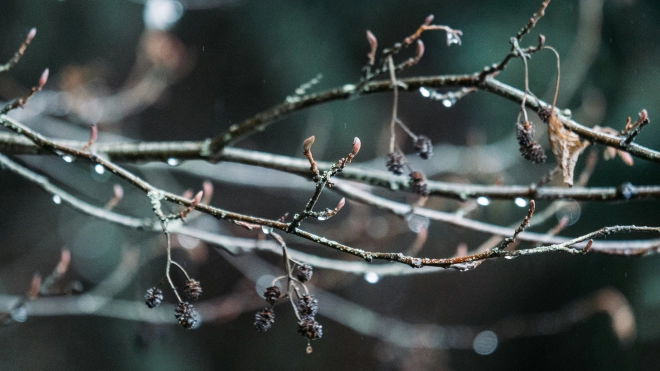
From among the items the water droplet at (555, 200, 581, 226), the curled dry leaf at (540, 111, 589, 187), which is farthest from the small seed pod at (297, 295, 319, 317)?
the water droplet at (555, 200, 581, 226)

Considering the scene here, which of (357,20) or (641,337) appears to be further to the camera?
(357,20)

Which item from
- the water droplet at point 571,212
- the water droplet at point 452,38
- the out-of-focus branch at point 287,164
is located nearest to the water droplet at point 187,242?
the out-of-focus branch at point 287,164

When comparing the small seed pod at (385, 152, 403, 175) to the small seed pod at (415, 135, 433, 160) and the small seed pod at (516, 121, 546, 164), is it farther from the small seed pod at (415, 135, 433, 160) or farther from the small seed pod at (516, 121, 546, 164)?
the small seed pod at (516, 121, 546, 164)

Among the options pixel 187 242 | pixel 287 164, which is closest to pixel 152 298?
pixel 287 164

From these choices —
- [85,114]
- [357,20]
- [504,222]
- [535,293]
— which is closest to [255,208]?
[85,114]

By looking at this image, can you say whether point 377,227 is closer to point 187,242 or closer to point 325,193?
point 325,193

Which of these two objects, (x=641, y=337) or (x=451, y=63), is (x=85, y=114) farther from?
(x=641, y=337)
